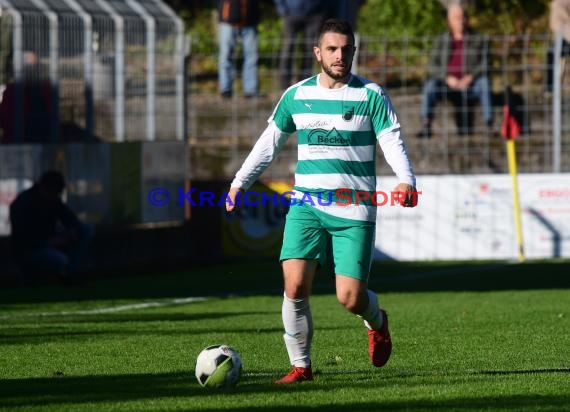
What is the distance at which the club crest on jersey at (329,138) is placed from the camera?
7902 millimetres

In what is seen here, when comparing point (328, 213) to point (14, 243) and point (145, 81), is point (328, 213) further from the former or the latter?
point (145, 81)

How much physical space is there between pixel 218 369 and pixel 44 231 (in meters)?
9.63

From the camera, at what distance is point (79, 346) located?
1020 cm

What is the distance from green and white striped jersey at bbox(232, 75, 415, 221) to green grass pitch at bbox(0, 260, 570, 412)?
40.5 inches

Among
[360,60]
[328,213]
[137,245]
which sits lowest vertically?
[137,245]

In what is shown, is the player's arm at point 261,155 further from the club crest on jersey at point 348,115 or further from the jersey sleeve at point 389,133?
the jersey sleeve at point 389,133

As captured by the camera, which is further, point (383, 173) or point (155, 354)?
point (383, 173)

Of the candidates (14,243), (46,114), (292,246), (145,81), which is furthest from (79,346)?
(145,81)

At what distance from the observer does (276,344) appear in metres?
10.2

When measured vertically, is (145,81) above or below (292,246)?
above

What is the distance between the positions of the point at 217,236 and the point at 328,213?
1214 centimetres

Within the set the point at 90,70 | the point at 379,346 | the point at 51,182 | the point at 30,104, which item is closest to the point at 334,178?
the point at 379,346

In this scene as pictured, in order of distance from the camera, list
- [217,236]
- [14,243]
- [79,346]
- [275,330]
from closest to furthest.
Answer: [79,346] < [275,330] < [14,243] < [217,236]

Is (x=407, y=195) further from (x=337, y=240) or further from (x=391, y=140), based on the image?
(x=337, y=240)
